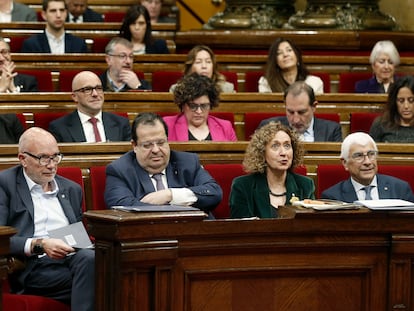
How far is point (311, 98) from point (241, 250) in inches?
76.0

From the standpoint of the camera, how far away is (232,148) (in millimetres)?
4691

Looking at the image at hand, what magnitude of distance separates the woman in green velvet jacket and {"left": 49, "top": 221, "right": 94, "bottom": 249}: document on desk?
707mm

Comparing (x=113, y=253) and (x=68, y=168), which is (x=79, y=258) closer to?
(x=113, y=253)

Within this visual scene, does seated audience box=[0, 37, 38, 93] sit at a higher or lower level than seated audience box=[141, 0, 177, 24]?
lower

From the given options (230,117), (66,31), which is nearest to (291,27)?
(66,31)

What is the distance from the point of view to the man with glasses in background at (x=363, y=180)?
4.38m

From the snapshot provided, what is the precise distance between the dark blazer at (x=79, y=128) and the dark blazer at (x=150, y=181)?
2.65 feet

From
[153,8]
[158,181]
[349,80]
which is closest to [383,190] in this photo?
[158,181]

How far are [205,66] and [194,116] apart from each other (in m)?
0.94

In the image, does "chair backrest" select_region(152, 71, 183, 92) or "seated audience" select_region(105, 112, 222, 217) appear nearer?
"seated audience" select_region(105, 112, 222, 217)

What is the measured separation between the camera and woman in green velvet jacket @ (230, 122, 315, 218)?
4.29m

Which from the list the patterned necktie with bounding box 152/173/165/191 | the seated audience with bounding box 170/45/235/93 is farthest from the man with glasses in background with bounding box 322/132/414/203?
the seated audience with bounding box 170/45/235/93

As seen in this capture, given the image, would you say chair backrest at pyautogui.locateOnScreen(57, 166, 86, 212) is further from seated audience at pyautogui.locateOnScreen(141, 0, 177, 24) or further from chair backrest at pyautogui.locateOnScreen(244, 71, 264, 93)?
seated audience at pyautogui.locateOnScreen(141, 0, 177, 24)

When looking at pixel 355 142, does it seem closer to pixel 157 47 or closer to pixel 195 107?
pixel 195 107
